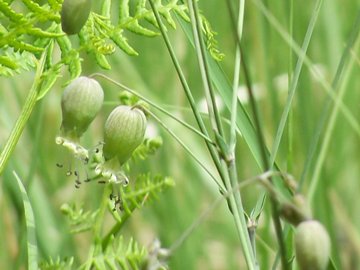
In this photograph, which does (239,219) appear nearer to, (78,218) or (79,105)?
(79,105)

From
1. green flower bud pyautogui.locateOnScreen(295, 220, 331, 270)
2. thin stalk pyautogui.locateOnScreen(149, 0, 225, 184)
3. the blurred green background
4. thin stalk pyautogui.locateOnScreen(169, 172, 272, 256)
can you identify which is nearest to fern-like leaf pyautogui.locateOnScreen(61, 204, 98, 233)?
thin stalk pyautogui.locateOnScreen(149, 0, 225, 184)

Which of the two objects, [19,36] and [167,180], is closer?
[19,36]

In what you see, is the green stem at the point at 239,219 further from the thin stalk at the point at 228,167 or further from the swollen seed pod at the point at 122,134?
the swollen seed pod at the point at 122,134

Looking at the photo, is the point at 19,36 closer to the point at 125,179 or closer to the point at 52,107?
the point at 125,179

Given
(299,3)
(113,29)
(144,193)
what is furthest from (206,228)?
(113,29)

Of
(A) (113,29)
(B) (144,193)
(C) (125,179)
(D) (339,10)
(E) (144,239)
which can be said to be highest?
(A) (113,29)

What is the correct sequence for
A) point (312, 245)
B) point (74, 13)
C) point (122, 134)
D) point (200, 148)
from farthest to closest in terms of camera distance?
1. point (200, 148)
2. point (122, 134)
3. point (74, 13)
4. point (312, 245)

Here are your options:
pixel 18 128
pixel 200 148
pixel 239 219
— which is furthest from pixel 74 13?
pixel 200 148

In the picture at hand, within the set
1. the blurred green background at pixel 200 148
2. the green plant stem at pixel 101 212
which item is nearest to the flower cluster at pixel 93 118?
the green plant stem at pixel 101 212
